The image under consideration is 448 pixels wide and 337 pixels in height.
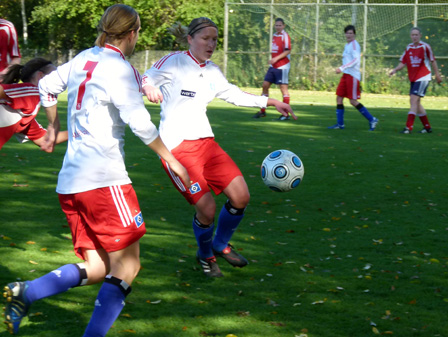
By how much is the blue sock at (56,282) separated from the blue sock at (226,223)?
1967mm

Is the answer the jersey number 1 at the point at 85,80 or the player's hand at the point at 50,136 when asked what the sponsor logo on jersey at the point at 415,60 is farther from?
the jersey number 1 at the point at 85,80

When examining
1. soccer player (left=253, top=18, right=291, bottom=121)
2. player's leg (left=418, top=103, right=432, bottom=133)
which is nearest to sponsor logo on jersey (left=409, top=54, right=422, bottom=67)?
player's leg (left=418, top=103, right=432, bottom=133)

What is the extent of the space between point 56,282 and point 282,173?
283 cm

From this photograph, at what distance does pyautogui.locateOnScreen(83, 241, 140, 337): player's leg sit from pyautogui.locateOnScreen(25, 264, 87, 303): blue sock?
0.29 meters

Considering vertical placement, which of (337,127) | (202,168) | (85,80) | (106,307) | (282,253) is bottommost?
(282,253)

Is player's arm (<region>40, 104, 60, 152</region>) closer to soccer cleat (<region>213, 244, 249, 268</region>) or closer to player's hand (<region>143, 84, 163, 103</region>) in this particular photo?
player's hand (<region>143, 84, 163, 103</region>)

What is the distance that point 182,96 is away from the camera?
555 centimetres

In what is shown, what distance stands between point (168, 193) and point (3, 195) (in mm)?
1963

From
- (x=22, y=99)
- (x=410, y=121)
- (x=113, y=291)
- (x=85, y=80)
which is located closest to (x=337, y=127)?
(x=410, y=121)

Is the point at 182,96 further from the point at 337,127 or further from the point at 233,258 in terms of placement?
the point at 337,127

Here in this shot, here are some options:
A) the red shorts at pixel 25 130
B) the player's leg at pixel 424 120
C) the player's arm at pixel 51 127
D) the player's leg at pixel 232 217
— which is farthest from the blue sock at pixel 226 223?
the player's leg at pixel 424 120

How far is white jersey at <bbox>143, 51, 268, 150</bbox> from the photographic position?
18.2 feet

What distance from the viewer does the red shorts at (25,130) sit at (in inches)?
210

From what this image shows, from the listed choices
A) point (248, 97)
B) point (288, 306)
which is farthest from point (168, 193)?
point (288, 306)
